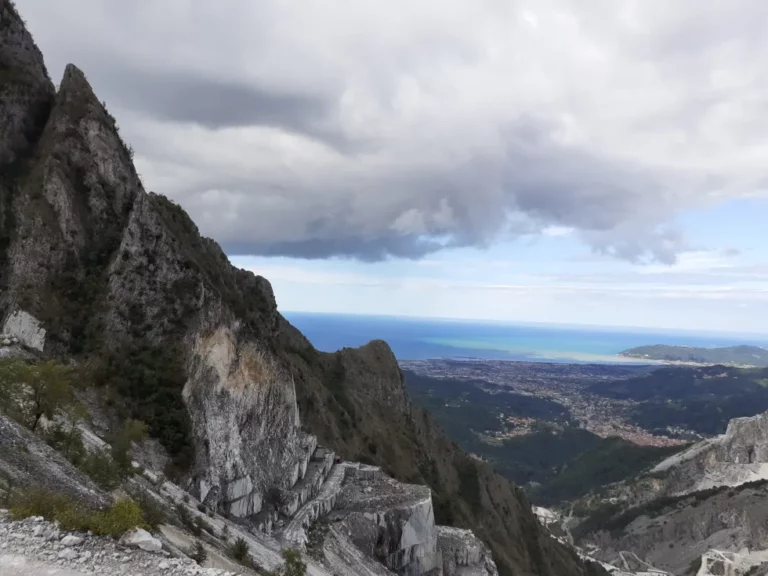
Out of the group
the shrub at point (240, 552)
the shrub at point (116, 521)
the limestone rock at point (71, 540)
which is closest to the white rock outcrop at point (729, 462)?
the shrub at point (240, 552)

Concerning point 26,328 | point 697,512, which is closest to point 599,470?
point 697,512

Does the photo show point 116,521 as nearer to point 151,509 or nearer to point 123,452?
point 151,509

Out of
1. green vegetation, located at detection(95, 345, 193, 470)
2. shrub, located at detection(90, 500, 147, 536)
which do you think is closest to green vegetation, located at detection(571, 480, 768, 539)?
green vegetation, located at detection(95, 345, 193, 470)

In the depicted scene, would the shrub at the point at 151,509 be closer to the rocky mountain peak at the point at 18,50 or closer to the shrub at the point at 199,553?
the shrub at the point at 199,553

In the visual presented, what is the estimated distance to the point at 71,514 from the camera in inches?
429

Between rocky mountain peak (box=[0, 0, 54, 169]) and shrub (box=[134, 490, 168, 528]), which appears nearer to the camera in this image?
shrub (box=[134, 490, 168, 528])

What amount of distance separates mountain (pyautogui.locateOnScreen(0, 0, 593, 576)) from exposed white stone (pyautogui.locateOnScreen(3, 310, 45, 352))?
0.07 m

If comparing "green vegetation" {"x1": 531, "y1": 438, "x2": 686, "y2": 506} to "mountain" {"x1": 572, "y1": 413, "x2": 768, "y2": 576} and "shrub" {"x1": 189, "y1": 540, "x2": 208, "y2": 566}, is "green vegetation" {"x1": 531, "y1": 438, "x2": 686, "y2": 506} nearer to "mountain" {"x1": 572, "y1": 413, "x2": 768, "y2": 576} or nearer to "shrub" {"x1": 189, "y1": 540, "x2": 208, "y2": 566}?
"mountain" {"x1": 572, "y1": 413, "x2": 768, "y2": 576}

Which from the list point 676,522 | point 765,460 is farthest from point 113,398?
point 765,460

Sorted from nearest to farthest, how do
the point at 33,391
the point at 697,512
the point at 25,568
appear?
the point at 25,568, the point at 33,391, the point at 697,512

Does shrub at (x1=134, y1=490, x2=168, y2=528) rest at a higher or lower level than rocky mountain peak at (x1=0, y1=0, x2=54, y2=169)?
lower

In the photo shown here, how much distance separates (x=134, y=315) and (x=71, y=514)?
2027 cm

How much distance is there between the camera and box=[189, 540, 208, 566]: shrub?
46.6 ft

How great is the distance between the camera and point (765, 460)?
13300 cm
